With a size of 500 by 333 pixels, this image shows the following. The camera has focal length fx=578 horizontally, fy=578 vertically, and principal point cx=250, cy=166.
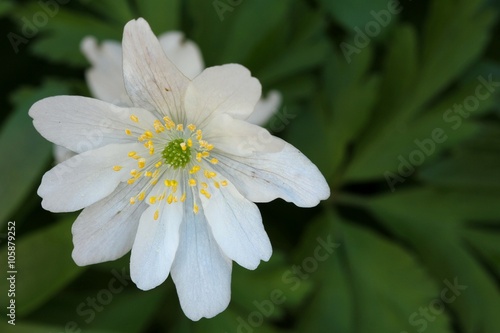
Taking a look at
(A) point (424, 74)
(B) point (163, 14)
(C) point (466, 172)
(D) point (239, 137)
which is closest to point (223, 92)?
(D) point (239, 137)

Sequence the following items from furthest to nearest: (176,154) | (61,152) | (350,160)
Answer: (350,160) → (61,152) → (176,154)

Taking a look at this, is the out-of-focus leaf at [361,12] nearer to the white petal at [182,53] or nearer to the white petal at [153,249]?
the white petal at [182,53]

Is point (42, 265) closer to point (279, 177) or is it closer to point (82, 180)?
point (82, 180)

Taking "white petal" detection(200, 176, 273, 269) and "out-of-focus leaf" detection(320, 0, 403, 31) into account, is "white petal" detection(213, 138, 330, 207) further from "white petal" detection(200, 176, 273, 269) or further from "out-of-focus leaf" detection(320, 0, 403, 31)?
"out-of-focus leaf" detection(320, 0, 403, 31)

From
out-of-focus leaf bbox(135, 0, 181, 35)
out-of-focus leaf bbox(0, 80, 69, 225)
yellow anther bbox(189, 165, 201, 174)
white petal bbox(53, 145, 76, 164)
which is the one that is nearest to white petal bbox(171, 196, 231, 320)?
yellow anther bbox(189, 165, 201, 174)

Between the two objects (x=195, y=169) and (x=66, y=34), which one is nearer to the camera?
(x=195, y=169)

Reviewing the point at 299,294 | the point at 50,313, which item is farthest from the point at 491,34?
the point at 50,313

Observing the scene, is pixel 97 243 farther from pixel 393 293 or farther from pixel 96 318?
pixel 393 293
